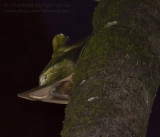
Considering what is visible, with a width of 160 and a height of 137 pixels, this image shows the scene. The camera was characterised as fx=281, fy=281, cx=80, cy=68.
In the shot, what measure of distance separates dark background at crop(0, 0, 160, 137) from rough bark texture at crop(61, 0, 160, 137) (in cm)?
192

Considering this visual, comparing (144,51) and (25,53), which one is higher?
(144,51)

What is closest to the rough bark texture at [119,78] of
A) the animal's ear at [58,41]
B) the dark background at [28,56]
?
the animal's ear at [58,41]

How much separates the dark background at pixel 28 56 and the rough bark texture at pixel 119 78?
1.92 meters

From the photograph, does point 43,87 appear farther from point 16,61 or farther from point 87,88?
point 16,61

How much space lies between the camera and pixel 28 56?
266 cm

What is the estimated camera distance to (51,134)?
101 inches

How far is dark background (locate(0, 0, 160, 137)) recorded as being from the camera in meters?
2.44

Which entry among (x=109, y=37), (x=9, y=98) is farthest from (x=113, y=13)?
(x=9, y=98)

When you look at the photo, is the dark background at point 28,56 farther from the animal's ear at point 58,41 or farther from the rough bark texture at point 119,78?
the rough bark texture at point 119,78

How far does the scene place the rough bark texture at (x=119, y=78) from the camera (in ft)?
1.43

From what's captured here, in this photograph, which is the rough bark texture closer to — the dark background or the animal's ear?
the animal's ear

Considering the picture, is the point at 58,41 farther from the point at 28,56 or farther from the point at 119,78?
the point at 28,56

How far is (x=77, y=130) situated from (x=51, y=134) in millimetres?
2196

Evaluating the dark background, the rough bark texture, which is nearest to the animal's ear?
the rough bark texture
